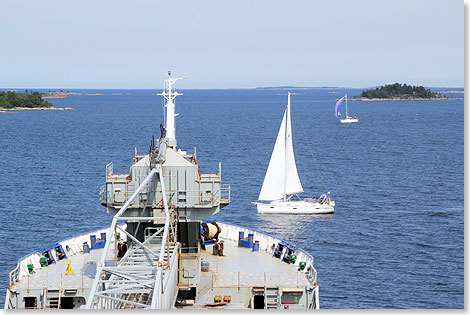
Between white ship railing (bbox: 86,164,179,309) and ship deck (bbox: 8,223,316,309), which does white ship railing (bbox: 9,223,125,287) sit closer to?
ship deck (bbox: 8,223,316,309)

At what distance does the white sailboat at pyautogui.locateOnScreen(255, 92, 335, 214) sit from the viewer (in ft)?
363

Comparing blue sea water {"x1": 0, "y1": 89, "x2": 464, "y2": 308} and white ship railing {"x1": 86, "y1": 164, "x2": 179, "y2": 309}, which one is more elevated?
white ship railing {"x1": 86, "y1": 164, "x2": 179, "y2": 309}

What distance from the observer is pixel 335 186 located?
13188 cm

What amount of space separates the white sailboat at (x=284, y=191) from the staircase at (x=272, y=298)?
2282 inches

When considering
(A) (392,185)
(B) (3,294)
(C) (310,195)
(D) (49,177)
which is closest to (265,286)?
(B) (3,294)

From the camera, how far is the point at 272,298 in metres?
52.0

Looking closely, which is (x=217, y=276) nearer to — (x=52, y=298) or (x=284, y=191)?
(x=52, y=298)

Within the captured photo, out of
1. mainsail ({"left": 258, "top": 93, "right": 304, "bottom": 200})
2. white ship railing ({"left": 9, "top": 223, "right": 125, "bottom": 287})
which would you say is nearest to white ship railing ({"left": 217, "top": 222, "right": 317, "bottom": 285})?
white ship railing ({"left": 9, "top": 223, "right": 125, "bottom": 287})

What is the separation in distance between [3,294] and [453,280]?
43040 mm

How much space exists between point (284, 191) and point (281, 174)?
290cm

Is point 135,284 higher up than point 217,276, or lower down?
higher up

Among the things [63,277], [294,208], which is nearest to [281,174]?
[294,208]

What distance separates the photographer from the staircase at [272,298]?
168 ft

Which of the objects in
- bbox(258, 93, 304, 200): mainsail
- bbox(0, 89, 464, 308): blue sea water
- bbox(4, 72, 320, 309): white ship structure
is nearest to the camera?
bbox(4, 72, 320, 309): white ship structure
